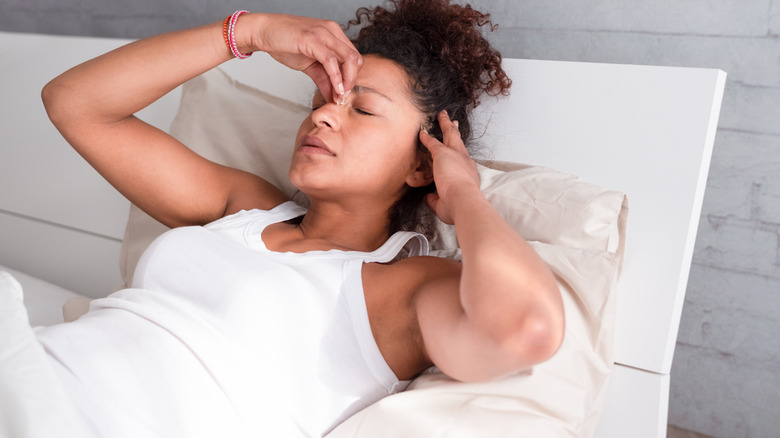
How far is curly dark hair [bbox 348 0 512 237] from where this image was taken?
1283 mm

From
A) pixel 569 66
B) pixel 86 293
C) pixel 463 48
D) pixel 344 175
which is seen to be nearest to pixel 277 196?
pixel 344 175

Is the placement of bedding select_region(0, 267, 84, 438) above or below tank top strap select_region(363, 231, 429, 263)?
below

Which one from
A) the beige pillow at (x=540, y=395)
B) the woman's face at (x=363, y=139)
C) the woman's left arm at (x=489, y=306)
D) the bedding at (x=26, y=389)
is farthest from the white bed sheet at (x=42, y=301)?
the woman's left arm at (x=489, y=306)

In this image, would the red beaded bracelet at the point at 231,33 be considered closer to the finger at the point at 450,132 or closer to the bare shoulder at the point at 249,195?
the bare shoulder at the point at 249,195

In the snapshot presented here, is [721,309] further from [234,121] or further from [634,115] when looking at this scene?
[234,121]

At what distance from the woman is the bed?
0.09 m

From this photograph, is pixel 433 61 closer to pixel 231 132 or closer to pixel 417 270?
pixel 417 270

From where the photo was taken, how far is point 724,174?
1624 mm

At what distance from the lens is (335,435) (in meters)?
0.97

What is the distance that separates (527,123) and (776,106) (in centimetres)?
67

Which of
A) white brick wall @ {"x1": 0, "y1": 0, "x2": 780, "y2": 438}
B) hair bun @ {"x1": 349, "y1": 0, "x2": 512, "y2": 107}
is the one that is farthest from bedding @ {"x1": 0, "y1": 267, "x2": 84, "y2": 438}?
white brick wall @ {"x1": 0, "y1": 0, "x2": 780, "y2": 438}

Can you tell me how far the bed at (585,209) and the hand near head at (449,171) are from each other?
11 cm

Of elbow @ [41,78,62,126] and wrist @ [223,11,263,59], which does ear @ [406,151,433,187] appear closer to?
wrist @ [223,11,263,59]

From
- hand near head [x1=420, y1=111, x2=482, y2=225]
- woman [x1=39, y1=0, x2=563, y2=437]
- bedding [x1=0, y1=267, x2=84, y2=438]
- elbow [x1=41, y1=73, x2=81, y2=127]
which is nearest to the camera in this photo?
bedding [x1=0, y1=267, x2=84, y2=438]
